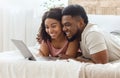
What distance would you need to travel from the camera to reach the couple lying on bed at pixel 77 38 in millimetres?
1525

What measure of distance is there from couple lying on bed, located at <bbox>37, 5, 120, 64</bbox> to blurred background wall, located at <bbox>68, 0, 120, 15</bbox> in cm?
133

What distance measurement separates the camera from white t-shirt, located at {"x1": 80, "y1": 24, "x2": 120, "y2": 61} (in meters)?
1.52

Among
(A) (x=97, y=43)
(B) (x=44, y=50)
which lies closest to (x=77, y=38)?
(A) (x=97, y=43)

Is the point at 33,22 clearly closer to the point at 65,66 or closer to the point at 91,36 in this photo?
the point at 91,36

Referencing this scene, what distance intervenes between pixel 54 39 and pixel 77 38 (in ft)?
0.83

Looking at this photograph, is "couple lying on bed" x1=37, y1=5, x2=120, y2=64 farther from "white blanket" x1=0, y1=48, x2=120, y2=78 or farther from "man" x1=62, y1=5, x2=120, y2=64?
"white blanket" x1=0, y1=48, x2=120, y2=78

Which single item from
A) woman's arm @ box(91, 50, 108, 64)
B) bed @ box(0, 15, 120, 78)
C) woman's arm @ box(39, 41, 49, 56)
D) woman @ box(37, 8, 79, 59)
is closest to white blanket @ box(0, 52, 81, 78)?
bed @ box(0, 15, 120, 78)

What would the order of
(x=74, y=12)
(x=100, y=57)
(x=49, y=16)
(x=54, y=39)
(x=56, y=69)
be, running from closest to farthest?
(x=56, y=69)
(x=100, y=57)
(x=74, y=12)
(x=49, y=16)
(x=54, y=39)

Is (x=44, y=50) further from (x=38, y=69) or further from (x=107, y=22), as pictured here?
(x=107, y=22)

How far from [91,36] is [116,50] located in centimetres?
28

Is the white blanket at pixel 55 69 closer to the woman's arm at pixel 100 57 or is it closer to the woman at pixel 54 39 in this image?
the woman's arm at pixel 100 57

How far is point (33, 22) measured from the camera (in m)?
3.34

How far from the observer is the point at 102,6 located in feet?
10.2

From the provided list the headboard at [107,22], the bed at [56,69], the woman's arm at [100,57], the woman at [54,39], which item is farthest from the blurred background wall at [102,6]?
the bed at [56,69]
